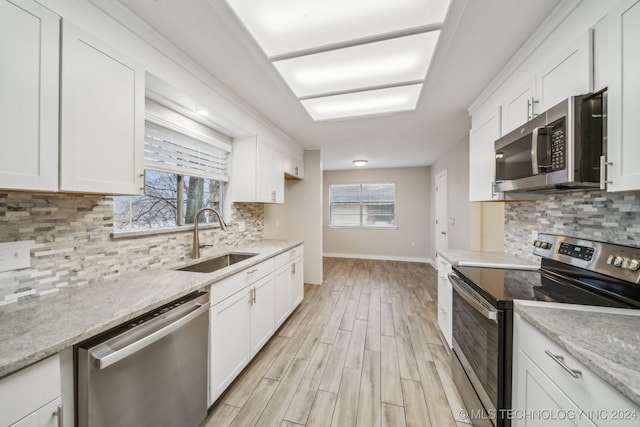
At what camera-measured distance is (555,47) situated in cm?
131

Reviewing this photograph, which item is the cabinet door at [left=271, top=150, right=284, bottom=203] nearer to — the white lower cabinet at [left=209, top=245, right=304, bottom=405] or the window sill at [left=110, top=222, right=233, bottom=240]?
the white lower cabinet at [left=209, top=245, right=304, bottom=405]

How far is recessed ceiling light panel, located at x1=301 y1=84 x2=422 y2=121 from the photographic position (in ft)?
7.13

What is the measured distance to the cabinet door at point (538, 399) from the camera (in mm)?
794

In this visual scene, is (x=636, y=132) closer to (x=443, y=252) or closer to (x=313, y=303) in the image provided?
(x=443, y=252)

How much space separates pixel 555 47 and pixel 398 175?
4755mm

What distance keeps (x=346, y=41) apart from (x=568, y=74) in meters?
1.23

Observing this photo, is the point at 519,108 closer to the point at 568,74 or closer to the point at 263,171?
the point at 568,74

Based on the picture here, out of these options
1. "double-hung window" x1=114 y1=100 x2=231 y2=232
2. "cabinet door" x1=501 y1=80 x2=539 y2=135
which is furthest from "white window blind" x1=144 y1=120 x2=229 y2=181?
"cabinet door" x1=501 y1=80 x2=539 y2=135

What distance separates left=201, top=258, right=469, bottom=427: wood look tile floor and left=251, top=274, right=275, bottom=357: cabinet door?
166mm

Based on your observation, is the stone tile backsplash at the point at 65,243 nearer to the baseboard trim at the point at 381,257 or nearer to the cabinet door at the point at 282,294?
the cabinet door at the point at 282,294

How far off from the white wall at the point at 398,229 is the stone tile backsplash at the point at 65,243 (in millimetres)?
5037

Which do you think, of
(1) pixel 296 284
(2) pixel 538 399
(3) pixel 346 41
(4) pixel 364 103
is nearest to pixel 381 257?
(1) pixel 296 284

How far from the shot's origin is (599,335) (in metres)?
0.83

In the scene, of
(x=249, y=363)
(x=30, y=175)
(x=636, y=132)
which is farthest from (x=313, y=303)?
(x=636, y=132)
